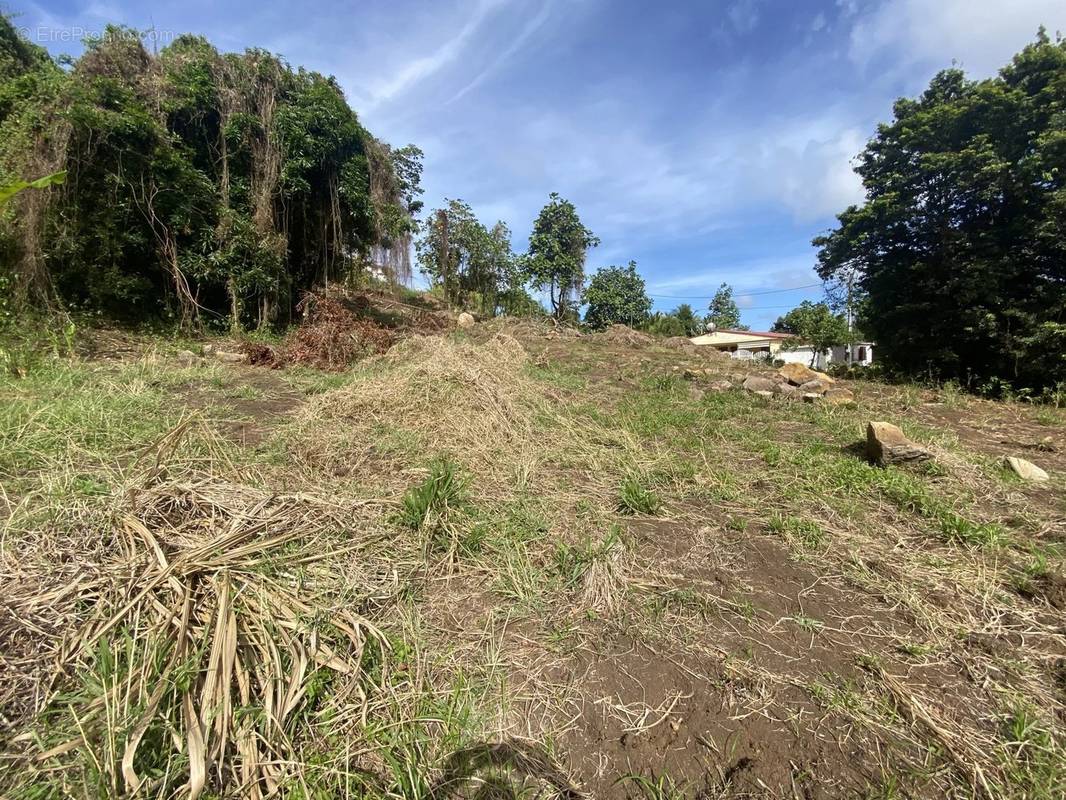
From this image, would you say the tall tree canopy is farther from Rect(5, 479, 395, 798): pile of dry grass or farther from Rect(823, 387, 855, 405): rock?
Rect(5, 479, 395, 798): pile of dry grass

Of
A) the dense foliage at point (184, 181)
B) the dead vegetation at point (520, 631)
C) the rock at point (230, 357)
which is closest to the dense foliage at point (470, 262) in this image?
the dense foliage at point (184, 181)

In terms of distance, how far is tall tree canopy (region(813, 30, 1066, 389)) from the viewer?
700cm

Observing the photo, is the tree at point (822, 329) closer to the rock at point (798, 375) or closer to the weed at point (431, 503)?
the rock at point (798, 375)

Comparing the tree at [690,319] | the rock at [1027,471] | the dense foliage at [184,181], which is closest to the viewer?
the rock at [1027,471]

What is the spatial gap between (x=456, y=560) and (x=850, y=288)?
12072mm

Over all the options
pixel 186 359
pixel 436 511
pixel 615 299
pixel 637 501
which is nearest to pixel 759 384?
pixel 637 501

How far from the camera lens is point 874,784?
48.6 inches

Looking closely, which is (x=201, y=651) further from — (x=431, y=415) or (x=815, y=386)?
(x=815, y=386)

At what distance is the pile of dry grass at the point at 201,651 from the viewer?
1.14 metres

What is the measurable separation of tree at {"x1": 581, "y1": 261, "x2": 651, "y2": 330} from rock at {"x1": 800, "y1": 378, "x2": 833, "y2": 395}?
16.8 metres

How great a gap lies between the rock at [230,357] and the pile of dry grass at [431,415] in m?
3.32

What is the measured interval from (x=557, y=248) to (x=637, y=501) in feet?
61.2

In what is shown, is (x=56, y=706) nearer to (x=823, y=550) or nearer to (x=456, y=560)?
(x=456, y=560)

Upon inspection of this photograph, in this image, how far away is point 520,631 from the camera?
173cm
